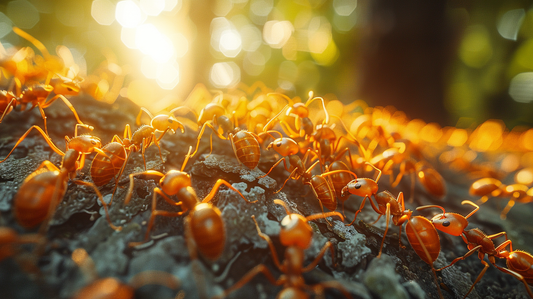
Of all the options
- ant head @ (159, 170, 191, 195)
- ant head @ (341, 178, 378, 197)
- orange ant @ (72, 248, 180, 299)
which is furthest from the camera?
ant head @ (341, 178, 378, 197)

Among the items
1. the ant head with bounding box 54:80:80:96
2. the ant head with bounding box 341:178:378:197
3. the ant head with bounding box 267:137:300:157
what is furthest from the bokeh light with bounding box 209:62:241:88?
the ant head with bounding box 341:178:378:197

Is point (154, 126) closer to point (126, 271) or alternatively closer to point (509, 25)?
point (126, 271)

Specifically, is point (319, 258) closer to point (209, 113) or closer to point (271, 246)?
point (271, 246)

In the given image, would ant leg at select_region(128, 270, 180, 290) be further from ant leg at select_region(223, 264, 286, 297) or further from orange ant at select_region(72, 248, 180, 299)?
ant leg at select_region(223, 264, 286, 297)

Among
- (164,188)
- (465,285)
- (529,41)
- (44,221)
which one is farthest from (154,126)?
(529,41)

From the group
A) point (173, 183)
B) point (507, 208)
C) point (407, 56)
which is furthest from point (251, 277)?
point (407, 56)

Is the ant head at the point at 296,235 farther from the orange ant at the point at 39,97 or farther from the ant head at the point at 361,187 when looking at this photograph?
the orange ant at the point at 39,97

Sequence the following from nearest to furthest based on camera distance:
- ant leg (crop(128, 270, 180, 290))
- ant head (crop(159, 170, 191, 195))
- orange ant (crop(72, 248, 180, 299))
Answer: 1. orange ant (crop(72, 248, 180, 299))
2. ant leg (crop(128, 270, 180, 290))
3. ant head (crop(159, 170, 191, 195))
